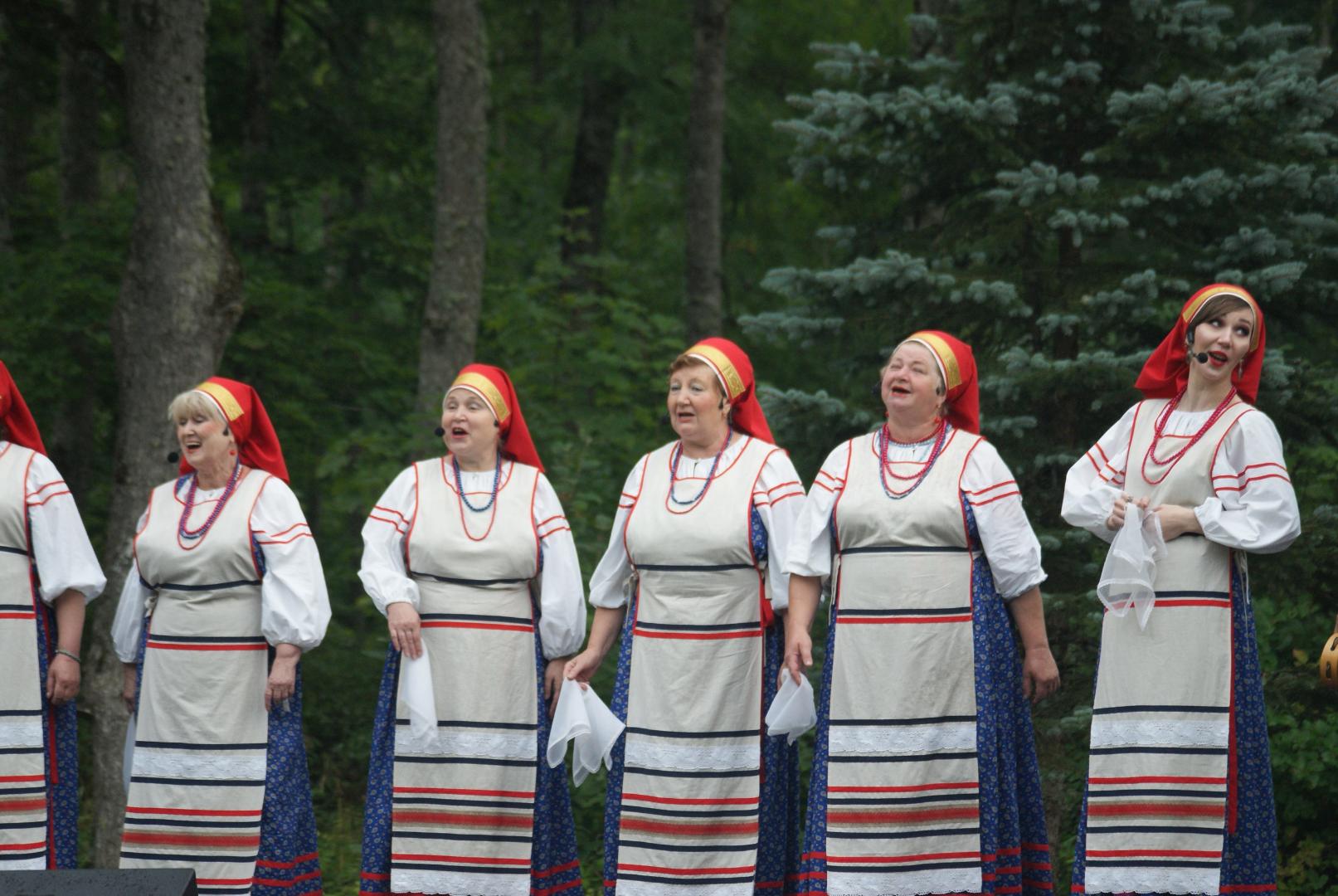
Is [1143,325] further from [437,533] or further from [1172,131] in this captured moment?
[437,533]

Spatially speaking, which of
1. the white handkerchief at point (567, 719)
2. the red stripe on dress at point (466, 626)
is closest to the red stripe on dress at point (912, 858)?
the white handkerchief at point (567, 719)

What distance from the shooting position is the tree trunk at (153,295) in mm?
7586

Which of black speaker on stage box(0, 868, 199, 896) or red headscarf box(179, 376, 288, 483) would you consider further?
red headscarf box(179, 376, 288, 483)

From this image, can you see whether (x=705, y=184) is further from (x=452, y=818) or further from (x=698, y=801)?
(x=698, y=801)

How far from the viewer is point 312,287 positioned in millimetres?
11742

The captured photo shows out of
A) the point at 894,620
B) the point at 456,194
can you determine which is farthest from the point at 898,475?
the point at 456,194

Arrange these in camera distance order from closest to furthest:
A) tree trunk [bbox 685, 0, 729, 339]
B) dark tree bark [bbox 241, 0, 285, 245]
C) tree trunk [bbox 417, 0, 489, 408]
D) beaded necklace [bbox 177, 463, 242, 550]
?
beaded necklace [bbox 177, 463, 242, 550] → tree trunk [bbox 417, 0, 489, 408] → tree trunk [bbox 685, 0, 729, 339] → dark tree bark [bbox 241, 0, 285, 245]

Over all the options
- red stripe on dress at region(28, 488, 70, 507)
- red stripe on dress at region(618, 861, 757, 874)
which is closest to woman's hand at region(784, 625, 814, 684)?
red stripe on dress at region(618, 861, 757, 874)

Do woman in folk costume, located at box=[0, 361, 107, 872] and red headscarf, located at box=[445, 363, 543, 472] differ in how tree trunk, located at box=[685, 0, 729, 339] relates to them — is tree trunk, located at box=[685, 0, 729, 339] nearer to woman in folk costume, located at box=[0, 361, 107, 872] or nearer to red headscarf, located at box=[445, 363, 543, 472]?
red headscarf, located at box=[445, 363, 543, 472]

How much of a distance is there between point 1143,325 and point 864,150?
58.5 inches

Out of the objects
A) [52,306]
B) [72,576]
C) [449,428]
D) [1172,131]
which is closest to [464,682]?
[449,428]

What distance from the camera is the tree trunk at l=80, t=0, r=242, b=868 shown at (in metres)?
7.59

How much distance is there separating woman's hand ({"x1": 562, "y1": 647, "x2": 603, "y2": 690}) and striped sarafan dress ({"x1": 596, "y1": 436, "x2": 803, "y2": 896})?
0.19m

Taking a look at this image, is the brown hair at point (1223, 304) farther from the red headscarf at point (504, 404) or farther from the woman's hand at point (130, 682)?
the woman's hand at point (130, 682)
